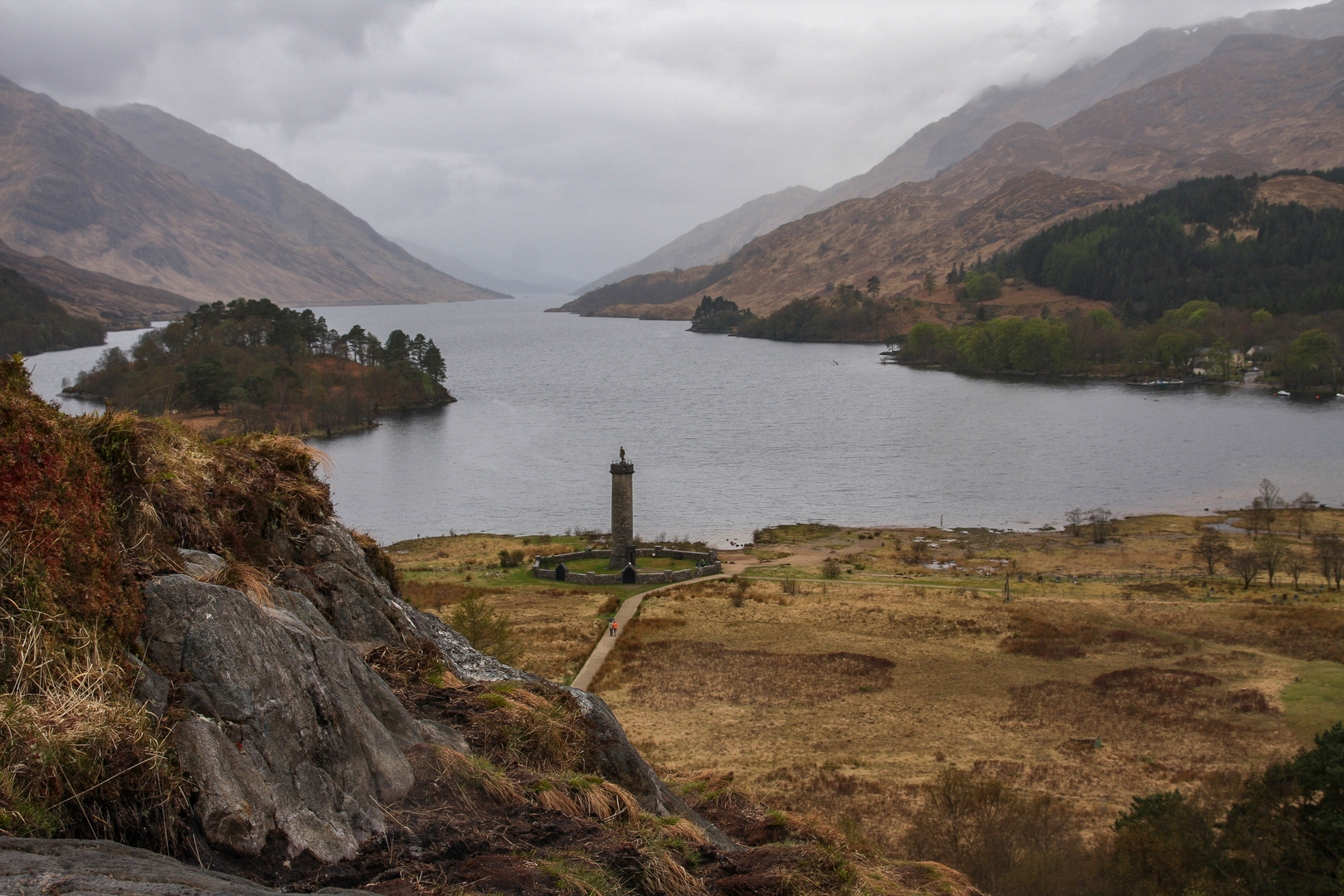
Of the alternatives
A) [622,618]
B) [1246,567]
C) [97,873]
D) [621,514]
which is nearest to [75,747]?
[97,873]

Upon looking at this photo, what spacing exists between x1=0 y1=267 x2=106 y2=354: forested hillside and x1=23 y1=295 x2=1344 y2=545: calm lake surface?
91.2 feet

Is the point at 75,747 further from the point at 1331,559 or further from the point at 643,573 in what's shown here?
the point at 1331,559

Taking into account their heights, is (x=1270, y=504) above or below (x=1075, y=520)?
above

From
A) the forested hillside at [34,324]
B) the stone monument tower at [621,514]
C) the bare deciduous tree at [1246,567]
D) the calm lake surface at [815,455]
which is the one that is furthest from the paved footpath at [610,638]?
the forested hillside at [34,324]

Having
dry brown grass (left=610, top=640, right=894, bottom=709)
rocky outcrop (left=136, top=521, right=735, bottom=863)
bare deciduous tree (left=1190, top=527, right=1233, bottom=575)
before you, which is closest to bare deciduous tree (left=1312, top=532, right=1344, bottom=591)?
bare deciduous tree (left=1190, top=527, right=1233, bottom=575)

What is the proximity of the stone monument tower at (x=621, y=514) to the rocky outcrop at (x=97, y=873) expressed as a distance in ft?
139

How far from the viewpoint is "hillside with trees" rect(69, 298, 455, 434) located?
3831 inches

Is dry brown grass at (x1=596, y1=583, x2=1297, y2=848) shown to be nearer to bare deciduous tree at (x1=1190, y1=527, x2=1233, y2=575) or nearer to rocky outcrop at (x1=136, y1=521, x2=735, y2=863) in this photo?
rocky outcrop at (x1=136, y1=521, x2=735, y2=863)

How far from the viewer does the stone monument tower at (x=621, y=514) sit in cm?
4859

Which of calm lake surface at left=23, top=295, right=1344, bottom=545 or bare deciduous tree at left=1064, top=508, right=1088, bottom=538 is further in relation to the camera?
calm lake surface at left=23, top=295, right=1344, bottom=545

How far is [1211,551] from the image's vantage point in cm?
5478

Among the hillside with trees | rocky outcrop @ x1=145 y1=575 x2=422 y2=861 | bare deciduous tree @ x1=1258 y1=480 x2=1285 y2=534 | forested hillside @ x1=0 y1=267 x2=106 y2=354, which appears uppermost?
forested hillside @ x1=0 y1=267 x2=106 y2=354

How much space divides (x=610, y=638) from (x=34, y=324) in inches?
7099

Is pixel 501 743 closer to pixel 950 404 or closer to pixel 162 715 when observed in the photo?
pixel 162 715
